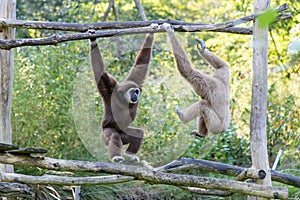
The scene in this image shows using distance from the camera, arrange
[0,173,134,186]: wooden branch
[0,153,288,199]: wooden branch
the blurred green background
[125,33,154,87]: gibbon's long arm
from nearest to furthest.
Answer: [0,153,288,199]: wooden branch → [0,173,134,186]: wooden branch → [125,33,154,87]: gibbon's long arm → the blurred green background

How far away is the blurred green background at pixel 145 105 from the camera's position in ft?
13.8

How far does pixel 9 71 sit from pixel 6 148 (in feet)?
3.04

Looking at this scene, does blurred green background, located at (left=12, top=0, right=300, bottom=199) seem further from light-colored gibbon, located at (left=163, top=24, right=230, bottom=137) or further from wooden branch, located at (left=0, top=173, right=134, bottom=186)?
wooden branch, located at (left=0, top=173, right=134, bottom=186)

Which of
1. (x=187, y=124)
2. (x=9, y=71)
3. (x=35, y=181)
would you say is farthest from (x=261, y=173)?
(x=9, y=71)

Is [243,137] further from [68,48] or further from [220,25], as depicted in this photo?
[220,25]

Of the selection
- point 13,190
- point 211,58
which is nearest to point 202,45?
point 211,58

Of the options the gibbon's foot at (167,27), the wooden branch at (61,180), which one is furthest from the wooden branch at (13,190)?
the gibbon's foot at (167,27)

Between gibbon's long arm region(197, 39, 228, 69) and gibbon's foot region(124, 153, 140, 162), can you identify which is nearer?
gibbon's long arm region(197, 39, 228, 69)

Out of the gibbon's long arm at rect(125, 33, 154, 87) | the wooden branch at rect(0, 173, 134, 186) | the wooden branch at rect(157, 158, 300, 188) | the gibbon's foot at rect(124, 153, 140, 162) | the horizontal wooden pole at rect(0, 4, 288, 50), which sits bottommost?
the wooden branch at rect(0, 173, 134, 186)

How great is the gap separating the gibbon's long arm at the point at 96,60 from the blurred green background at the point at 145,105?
24cm

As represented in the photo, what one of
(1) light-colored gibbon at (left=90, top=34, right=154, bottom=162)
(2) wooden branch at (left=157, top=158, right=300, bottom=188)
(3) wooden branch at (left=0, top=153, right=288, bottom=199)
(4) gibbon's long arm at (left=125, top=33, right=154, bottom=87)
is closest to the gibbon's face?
(1) light-colored gibbon at (left=90, top=34, right=154, bottom=162)

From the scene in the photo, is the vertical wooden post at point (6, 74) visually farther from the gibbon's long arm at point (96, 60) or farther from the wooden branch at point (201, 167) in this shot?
the wooden branch at point (201, 167)

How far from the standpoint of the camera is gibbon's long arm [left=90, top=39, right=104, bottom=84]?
11.2 ft

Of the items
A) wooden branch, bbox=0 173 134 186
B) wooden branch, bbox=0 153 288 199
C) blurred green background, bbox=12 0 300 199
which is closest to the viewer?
wooden branch, bbox=0 153 288 199
